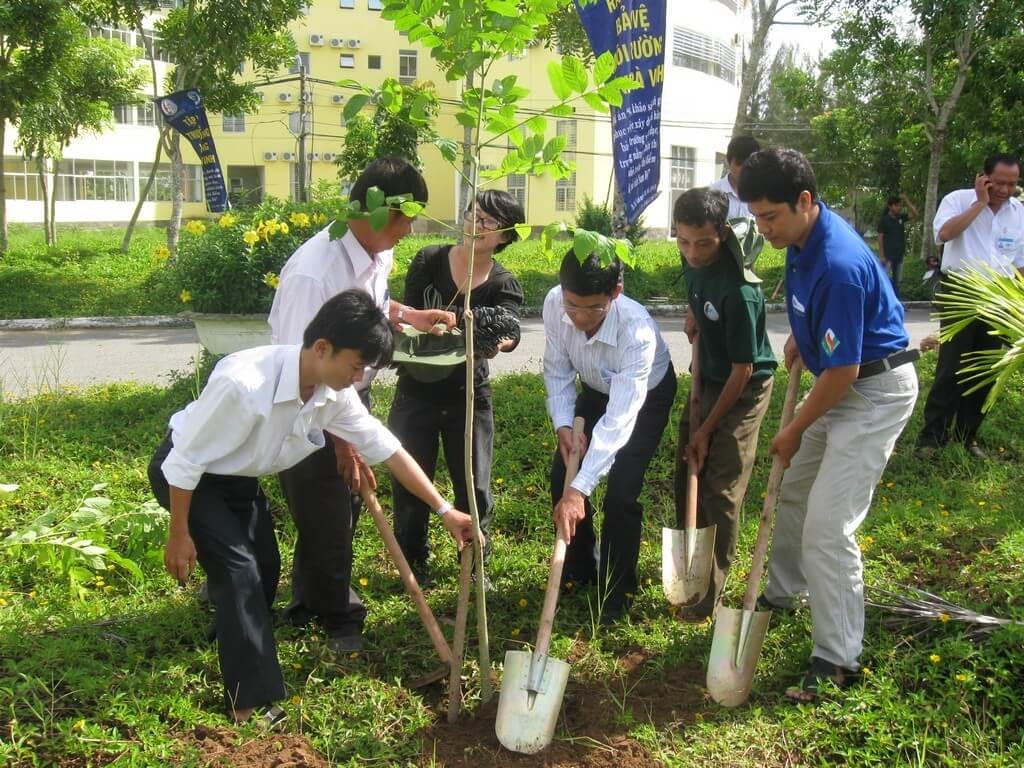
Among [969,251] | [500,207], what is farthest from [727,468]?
[969,251]

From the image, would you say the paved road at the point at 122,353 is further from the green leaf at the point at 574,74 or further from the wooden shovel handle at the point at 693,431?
the green leaf at the point at 574,74

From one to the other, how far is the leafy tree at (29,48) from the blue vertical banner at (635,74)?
25.4 feet

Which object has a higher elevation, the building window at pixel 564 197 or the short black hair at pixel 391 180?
the building window at pixel 564 197

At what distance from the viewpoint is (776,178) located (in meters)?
3.07

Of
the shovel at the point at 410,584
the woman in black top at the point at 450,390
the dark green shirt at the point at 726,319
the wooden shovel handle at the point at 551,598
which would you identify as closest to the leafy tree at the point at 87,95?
the woman in black top at the point at 450,390

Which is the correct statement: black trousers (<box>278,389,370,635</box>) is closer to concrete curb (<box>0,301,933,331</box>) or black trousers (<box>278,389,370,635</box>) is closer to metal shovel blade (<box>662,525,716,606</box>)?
metal shovel blade (<box>662,525,716,606</box>)

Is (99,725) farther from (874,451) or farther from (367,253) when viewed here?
(874,451)

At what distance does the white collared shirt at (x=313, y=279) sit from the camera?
331cm

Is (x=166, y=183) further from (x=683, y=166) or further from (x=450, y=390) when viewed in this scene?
(x=450, y=390)

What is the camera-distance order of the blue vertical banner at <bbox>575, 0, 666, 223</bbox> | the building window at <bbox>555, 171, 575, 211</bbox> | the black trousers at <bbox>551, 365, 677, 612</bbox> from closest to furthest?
the black trousers at <bbox>551, 365, 677, 612</bbox>
the blue vertical banner at <bbox>575, 0, 666, 223</bbox>
the building window at <bbox>555, 171, 575, 211</bbox>

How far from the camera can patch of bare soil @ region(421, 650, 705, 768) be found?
2961 mm

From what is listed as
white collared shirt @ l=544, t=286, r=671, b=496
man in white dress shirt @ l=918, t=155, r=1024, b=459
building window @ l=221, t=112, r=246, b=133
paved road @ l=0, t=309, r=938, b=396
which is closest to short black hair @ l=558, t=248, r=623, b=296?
white collared shirt @ l=544, t=286, r=671, b=496

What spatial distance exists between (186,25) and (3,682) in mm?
11569

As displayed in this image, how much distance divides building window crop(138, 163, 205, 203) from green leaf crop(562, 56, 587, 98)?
3188 centimetres
